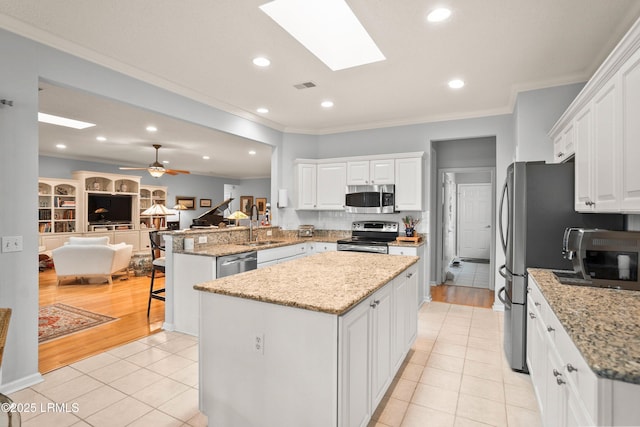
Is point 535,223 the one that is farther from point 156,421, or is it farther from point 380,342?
point 156,421

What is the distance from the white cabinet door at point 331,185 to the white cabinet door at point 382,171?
0.45 metres

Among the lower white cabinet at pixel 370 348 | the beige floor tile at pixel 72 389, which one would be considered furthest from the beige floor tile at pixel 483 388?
the beige floor tile at pixel 72 389

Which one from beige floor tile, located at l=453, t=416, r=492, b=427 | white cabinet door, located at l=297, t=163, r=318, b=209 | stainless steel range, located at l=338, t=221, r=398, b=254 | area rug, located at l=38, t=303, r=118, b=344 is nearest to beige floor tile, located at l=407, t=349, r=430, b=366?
beige floor tile, located at l=453, t=416, r=492, b=427

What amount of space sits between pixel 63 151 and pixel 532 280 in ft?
30.1

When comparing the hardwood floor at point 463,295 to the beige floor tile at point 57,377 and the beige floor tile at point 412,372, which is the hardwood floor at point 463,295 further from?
the beige floor tile at point 57,377

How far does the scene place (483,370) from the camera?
2787 millimetres

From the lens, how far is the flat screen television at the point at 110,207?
847 cm

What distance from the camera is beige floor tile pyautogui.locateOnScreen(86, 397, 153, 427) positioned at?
210 cm

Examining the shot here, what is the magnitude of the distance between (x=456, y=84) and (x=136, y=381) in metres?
4.08

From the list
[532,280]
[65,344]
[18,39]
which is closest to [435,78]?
[532,280]

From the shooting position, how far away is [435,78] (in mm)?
→ 3477

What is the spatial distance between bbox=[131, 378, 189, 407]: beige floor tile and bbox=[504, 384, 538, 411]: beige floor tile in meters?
2.34

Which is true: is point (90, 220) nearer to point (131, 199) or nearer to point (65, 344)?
point (131, 199)

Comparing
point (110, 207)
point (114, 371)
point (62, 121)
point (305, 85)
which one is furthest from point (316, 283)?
point (110, 207)
